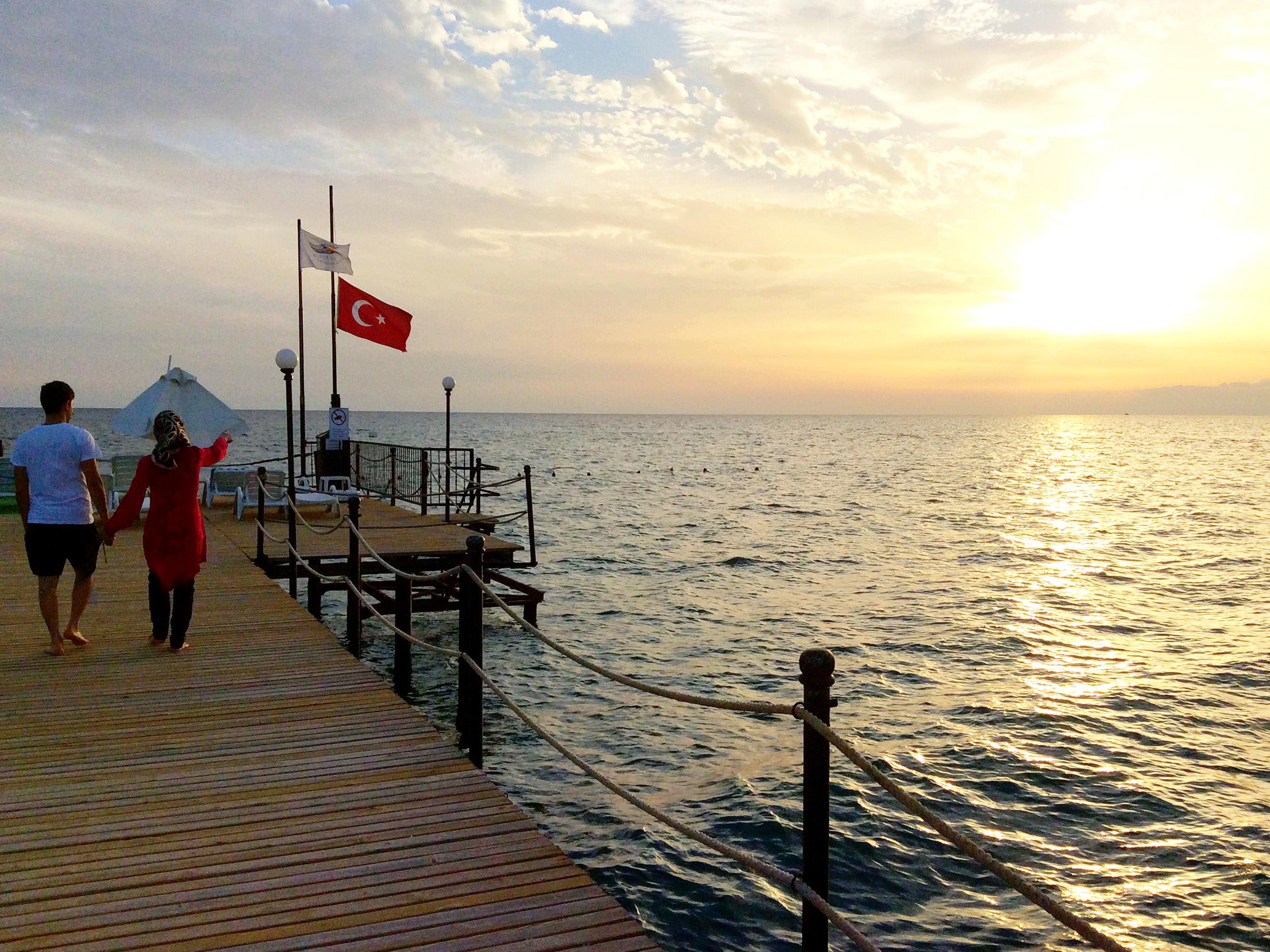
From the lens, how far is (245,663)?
26.3 ft

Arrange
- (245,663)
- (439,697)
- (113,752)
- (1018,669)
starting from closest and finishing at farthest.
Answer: (113,752), (245,663), (439,697), (1018,669)

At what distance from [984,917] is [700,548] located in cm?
2233

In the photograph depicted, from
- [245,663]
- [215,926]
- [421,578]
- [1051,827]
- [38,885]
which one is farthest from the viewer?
[1051,827]

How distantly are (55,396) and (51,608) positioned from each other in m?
1.97

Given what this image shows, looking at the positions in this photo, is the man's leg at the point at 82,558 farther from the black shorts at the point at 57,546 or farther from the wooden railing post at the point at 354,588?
the wooden railing post at the point at 354,588

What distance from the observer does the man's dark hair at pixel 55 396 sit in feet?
23.2

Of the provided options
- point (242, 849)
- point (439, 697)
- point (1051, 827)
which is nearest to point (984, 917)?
point (1051, 827)

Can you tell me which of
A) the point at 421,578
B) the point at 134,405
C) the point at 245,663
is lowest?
the point at 245,663

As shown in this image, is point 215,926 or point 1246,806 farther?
point 1246,806

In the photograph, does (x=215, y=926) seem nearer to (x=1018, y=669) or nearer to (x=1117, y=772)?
(x=1117, y=772)

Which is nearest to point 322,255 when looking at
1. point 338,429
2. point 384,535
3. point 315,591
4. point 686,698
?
point 338,429

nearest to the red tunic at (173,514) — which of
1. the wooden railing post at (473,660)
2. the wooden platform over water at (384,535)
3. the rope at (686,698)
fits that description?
the wooden railing post at (473,660)

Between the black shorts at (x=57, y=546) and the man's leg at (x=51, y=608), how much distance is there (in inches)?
5.7

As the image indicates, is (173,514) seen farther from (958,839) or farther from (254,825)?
(958,839)
